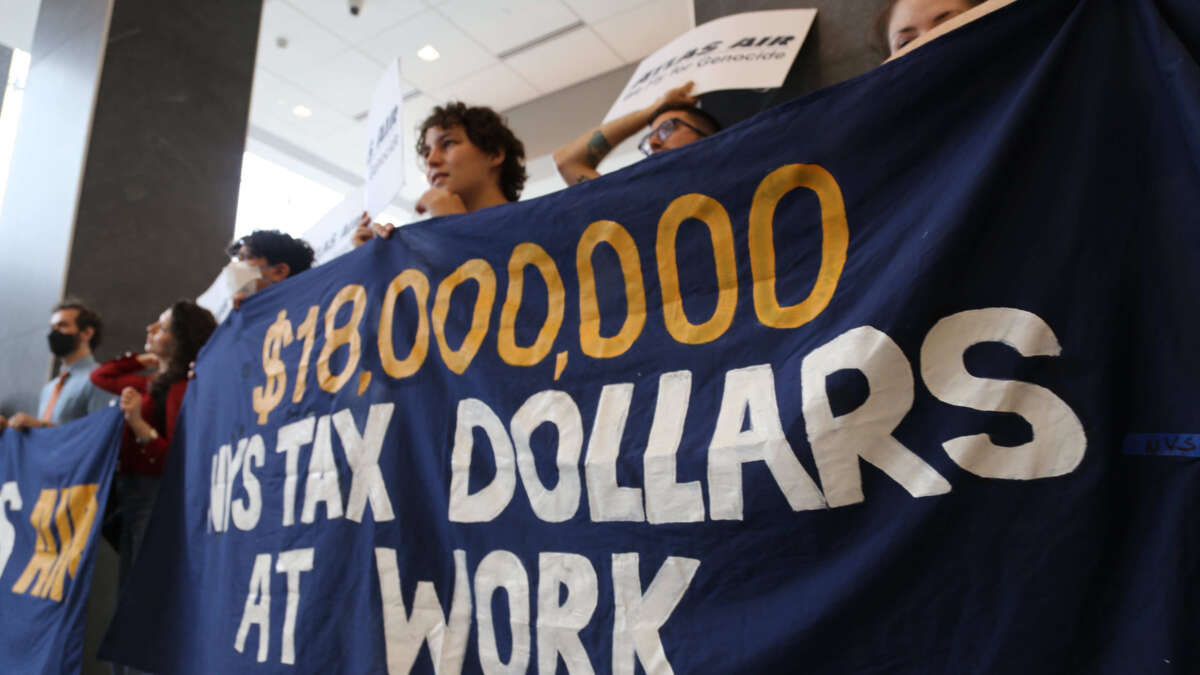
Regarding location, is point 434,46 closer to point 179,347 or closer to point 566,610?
point 179,347

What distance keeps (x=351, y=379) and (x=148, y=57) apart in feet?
9.66

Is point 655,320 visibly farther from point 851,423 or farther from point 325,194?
point 325,194

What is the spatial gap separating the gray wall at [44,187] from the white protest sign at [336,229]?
1477 millimetres

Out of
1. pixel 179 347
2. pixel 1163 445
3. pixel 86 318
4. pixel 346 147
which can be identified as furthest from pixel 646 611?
pixel 346 147

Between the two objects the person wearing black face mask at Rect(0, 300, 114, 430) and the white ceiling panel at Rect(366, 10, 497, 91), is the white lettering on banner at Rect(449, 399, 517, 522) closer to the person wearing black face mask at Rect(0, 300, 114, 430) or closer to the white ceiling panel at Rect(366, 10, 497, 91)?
the person wearing black face mask at Rect(0, 300, 114, 430)

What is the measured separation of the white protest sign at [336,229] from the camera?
219 cm

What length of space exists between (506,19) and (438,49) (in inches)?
22.4

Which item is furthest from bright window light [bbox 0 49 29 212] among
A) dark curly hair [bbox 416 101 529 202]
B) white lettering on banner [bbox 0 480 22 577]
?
dark curly hair [bbox 416 101 529 202]

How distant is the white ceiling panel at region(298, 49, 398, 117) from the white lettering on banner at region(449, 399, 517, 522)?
14.7 ft

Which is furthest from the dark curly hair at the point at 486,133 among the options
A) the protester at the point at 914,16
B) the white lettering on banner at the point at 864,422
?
the white lettering on banner at the point at 864,422

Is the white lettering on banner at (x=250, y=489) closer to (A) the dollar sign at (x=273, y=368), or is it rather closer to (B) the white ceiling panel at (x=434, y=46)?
(A) the dollar sign at (x=273, y=368)

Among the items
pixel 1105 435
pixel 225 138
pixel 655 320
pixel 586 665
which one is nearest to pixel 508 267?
pixel 655 320

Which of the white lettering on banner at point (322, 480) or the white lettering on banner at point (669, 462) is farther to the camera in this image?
the white lettering on banner at point (322, 480)

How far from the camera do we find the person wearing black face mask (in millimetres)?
2686
